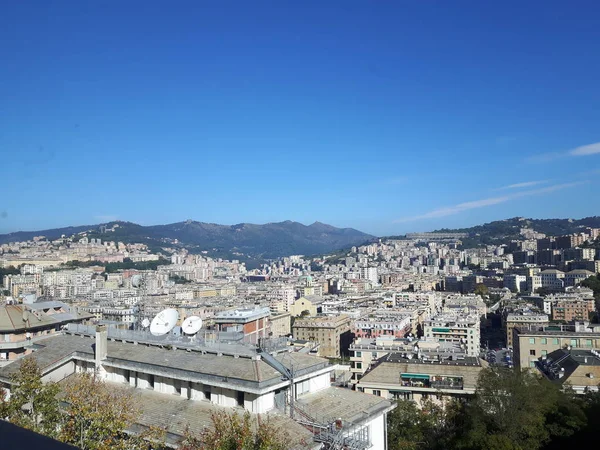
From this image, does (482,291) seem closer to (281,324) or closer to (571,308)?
(571,308)

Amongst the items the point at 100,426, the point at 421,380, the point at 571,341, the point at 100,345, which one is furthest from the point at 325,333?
the point at 100,426

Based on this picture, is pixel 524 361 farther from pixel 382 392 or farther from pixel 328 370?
pixel 328 370

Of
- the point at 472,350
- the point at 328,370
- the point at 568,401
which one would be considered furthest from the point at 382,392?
the point at 472,350

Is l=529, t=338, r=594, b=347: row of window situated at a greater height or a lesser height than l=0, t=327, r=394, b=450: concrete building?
lesser

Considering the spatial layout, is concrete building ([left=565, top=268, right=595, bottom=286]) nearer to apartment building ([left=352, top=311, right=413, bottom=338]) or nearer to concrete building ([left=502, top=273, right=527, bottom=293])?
concrete building ([left=502, top=273, right=527, bottom=293])

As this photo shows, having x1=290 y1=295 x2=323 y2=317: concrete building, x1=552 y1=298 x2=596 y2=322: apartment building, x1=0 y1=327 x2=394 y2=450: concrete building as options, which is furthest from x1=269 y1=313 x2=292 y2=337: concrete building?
x1=0 y1=327 x2=394 y2=450: concrete building

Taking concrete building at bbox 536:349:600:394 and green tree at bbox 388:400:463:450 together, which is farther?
concrete building at bbox 536:349:600:394

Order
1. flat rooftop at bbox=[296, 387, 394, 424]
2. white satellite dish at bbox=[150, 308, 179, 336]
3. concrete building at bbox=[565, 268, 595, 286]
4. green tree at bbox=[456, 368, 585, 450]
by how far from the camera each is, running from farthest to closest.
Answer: concrete building at bbox=[565, 268, 595, 286]
white satellite dish at bbox=[150, 308, 179, 336]
green tree at bbox=[456, 368, 585, 450]
flat rooftop at bbox=[296, 387, 394, 424]
